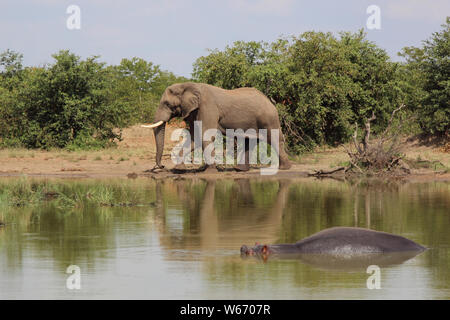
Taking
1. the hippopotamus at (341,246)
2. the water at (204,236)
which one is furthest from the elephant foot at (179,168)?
the hippopotamus at (341,246)

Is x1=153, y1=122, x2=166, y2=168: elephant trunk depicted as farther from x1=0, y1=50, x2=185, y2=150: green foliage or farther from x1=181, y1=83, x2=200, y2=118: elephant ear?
x1=0, y1=50, x2=185, y2=150: green foliage

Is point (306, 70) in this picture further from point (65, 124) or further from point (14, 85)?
point (14, 85)

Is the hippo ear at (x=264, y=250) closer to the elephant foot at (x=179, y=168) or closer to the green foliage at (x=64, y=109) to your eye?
the elephant foot at (x=179, y=168)

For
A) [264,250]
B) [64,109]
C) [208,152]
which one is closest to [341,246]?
[264,250]

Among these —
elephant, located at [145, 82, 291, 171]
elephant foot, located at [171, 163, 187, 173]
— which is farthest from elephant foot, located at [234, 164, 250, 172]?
elephant foot, located at [171, 163, 187, 173]

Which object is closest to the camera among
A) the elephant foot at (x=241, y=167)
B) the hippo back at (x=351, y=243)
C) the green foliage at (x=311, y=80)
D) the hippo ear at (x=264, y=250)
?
the hippo ear at (x=264, y=250)

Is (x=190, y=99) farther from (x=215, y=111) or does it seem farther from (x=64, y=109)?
(x=64, y=109)

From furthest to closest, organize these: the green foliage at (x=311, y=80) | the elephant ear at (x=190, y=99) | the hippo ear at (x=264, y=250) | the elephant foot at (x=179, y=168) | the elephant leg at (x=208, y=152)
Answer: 1. the green foliage at (x=311, y=80)
2. the elephant foot at (x=179, y=168)
3. the elephant ear at (x=190, y=99)
4. the elephant leg at (x=208, y=152)
5. the hippo ear at (x=264, y=250)

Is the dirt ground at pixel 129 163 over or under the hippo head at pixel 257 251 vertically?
over

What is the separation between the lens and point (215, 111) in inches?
920

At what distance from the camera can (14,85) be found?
35.6 metres

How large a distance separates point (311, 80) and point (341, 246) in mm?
18095

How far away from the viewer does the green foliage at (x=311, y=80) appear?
2772 cm
